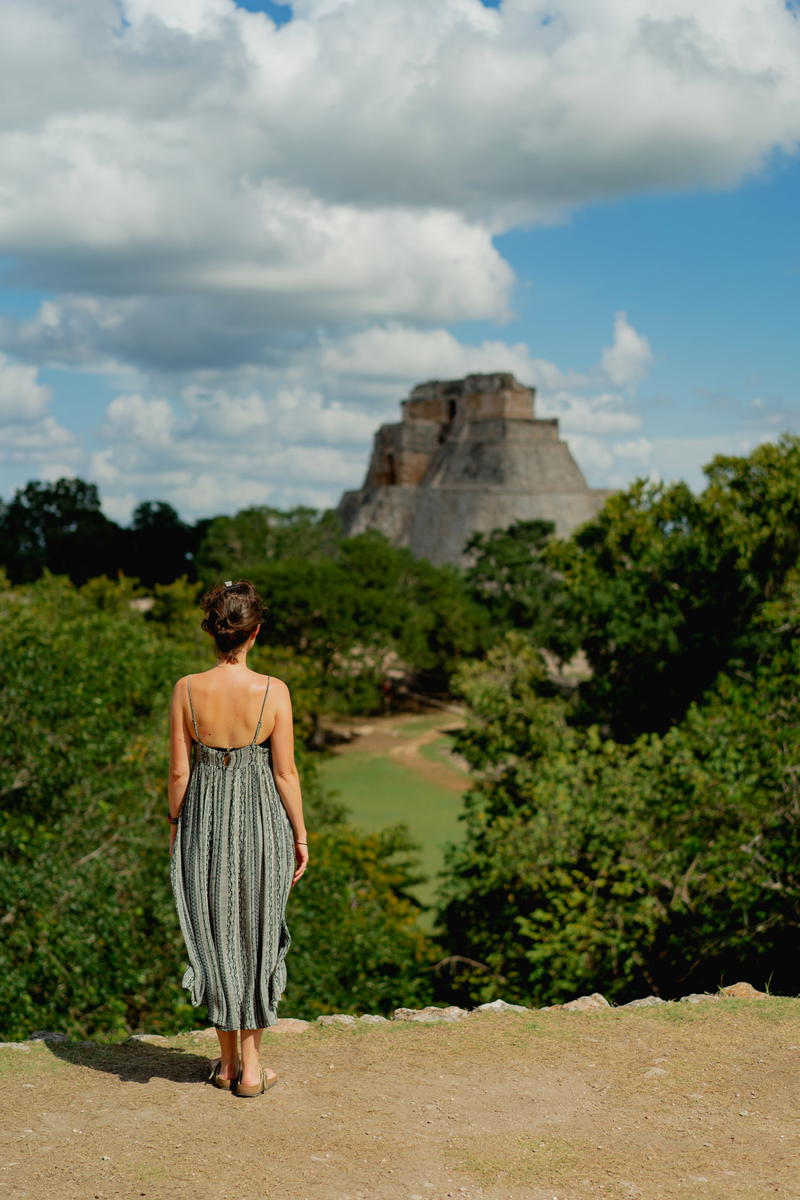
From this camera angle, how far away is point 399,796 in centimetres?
3059

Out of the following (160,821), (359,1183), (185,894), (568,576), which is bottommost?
(160,821)

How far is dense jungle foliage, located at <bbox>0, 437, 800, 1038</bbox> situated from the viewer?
9109 mm

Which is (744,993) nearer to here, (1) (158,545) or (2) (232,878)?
(2) (232,878)

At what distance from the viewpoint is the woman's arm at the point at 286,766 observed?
459cm

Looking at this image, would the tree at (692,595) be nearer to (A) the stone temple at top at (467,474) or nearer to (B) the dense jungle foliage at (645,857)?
(B) the dense jungle foliage at (645,857)

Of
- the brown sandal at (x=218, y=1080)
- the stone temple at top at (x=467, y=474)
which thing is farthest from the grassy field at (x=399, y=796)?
the stone temple at top at (x=467, y=474)

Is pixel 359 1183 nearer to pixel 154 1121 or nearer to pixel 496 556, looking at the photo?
pixel 154 1121

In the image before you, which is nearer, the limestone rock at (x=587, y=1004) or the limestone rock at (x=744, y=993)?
the limestone rock at (x=587, y=1004)

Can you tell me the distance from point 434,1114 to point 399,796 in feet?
86.4

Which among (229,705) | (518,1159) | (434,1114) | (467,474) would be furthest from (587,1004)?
(467,474)

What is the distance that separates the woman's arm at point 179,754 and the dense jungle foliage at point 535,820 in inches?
174

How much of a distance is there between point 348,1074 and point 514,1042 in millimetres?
965

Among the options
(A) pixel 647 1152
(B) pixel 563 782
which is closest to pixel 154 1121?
(A) pixel 647 1152

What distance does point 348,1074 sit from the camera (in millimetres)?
5000
